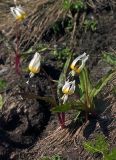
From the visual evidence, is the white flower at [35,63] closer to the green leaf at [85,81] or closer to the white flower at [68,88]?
the white flower at [68,88]

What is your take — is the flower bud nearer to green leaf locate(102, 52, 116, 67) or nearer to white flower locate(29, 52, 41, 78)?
white flower locate(29, 52, 41, 78)

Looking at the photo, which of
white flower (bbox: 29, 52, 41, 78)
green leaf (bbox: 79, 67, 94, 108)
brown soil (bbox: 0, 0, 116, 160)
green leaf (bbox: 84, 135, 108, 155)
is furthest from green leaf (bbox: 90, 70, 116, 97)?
white flower (bbox: 29, 52, 41, 78)

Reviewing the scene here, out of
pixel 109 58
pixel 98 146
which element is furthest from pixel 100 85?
pixel 109 58

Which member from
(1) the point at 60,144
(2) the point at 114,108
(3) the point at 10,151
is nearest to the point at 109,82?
(2) the point at 114,108

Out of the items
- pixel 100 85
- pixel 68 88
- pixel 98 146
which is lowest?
pixel 98 146

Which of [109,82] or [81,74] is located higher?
[81,74]

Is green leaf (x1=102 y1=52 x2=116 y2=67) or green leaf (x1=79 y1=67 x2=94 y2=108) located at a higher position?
green leaf (x1=79 y1=67 x2=94 y2=108)

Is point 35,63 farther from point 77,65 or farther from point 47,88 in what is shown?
point 47,88

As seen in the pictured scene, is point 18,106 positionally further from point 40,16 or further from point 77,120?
point 40,16
